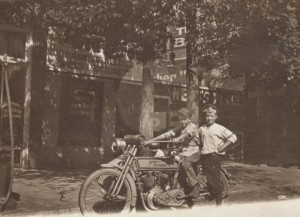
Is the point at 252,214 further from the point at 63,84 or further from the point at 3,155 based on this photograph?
the point at 63,84

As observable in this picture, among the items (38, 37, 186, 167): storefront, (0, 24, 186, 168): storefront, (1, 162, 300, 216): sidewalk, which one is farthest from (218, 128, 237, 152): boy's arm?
(38, 37, 186, 167): storefront

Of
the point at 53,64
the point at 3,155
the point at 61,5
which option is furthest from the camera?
the point at 53,64

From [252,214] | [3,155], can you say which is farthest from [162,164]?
[3,155]

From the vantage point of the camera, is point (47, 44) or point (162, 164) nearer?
point (162, 164)

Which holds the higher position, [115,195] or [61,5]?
[61,5]

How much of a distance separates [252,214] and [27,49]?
7.96 metres

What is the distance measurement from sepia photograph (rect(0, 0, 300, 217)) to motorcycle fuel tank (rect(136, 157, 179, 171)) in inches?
0.6

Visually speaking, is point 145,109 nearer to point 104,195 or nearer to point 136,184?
point 136,184

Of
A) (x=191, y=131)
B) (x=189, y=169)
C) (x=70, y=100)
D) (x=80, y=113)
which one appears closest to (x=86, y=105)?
(x=80, y=113)

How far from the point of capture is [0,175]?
662 centimetres

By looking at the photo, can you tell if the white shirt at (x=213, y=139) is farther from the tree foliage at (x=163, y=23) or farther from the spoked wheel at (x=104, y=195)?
the tree foliage at (x=163, y=23)

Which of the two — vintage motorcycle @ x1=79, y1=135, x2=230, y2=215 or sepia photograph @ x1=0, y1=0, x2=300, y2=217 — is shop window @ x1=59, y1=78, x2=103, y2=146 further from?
vintage motorcycle @ x1=79, y1=135, x2=230, y2=215

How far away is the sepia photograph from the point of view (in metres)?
6.74

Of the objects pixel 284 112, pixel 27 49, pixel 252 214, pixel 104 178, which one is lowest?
pixel 252 214
